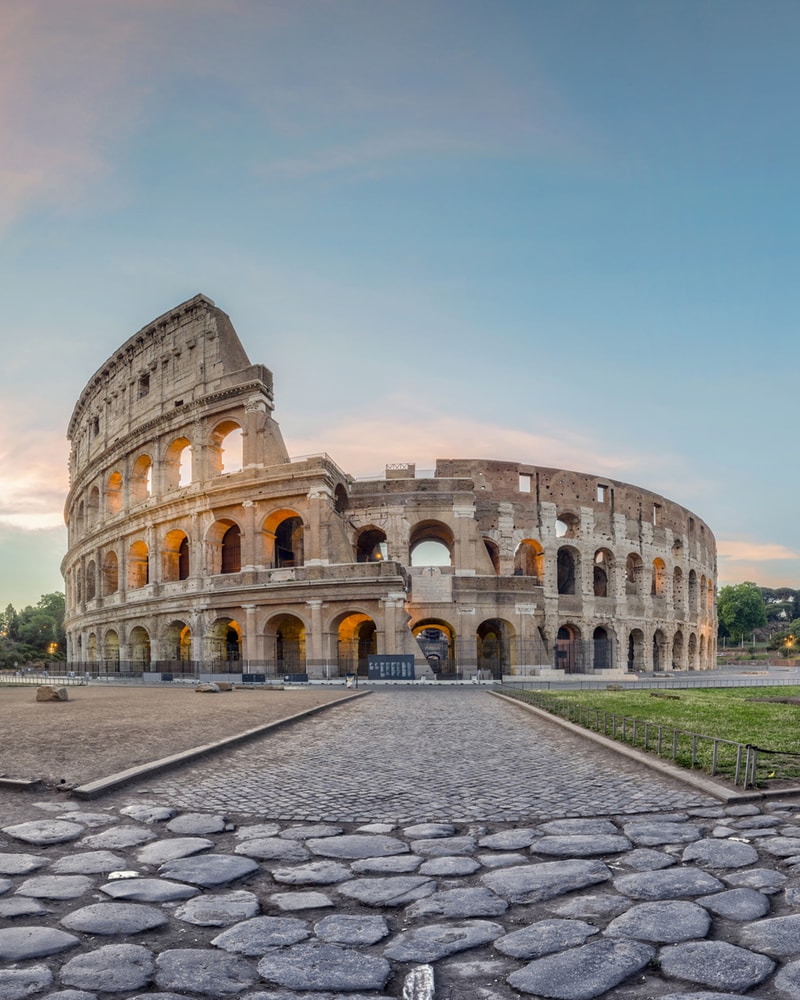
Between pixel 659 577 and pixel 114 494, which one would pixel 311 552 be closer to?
pixel 114 494

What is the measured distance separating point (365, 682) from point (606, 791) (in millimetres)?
25368

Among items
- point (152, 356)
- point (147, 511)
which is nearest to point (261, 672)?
point (147, 511)

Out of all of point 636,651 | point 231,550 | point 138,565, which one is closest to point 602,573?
point 636,651

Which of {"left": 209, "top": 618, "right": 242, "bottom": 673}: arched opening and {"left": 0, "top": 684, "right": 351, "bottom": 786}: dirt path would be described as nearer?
{"left": 0, "top": 684, "right": 351, "bottom": 786}: dirt path

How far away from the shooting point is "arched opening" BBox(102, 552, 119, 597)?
154 ft

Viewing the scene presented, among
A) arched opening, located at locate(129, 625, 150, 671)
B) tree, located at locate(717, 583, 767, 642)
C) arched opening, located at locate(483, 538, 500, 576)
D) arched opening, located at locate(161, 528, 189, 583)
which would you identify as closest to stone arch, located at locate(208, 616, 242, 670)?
arched opening, located at locate(161, 528, 189, 583)

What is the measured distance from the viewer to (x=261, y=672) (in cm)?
3575

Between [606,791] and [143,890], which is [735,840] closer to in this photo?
[606,791]

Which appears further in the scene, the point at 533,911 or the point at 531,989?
the point at 533,911

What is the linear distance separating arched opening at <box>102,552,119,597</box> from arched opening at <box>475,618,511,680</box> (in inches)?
908

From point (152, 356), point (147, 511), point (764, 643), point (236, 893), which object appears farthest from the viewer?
point (764, 643)

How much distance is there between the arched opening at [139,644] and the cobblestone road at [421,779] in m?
33.2

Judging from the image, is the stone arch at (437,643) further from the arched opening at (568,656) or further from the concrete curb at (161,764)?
the concrete curb at (161,764)

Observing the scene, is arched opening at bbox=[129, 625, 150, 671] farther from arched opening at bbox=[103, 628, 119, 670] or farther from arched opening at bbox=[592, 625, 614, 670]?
arched opening at bbox=[592, 625, 614, 670]
